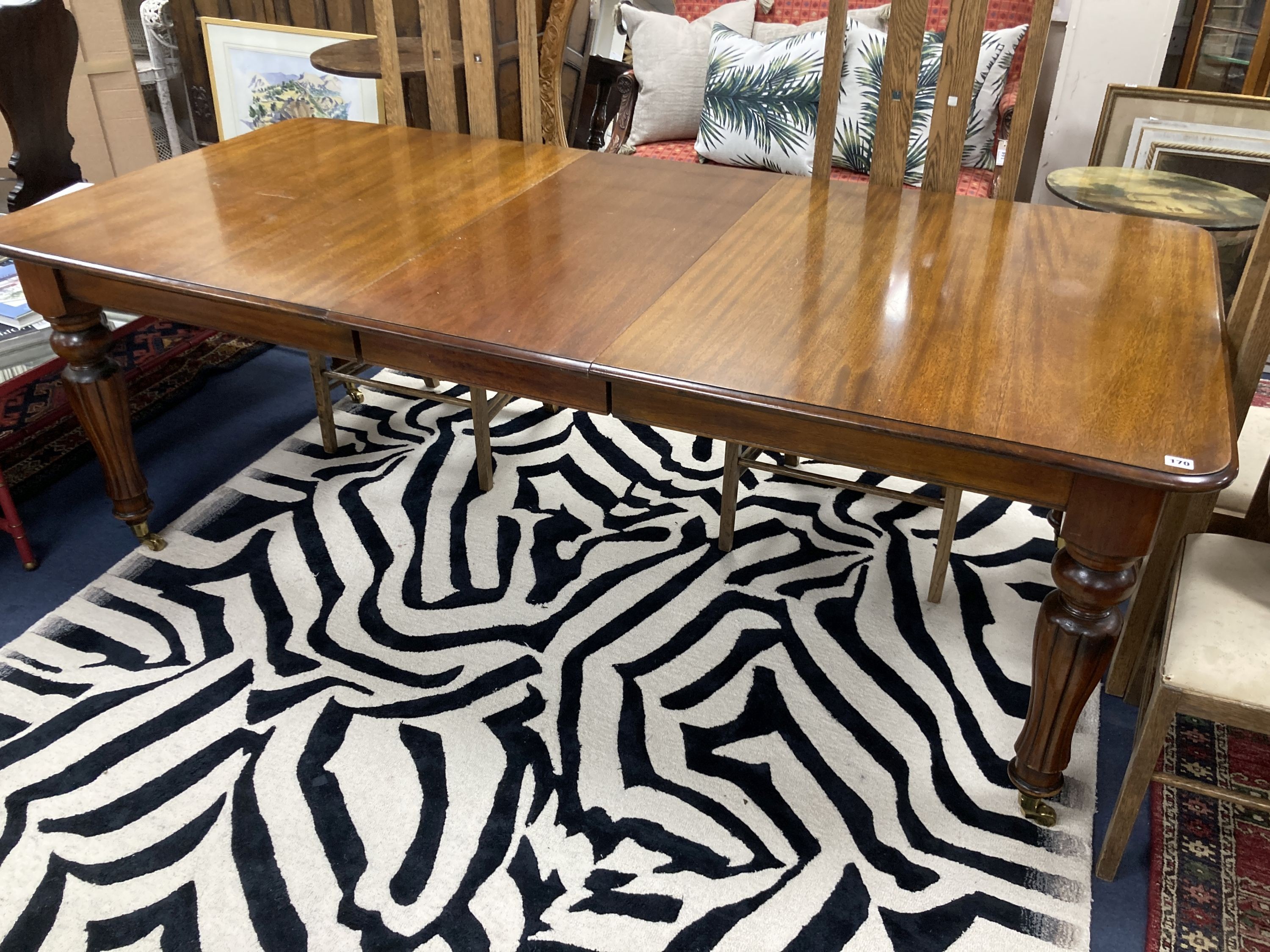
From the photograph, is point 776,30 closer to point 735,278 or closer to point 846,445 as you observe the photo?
point 735,278

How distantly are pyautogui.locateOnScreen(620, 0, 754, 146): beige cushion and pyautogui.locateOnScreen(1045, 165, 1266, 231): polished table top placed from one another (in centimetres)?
126

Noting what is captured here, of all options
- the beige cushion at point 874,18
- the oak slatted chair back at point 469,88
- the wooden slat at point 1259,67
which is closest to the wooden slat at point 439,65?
the oak slatted chair back at point 469,88

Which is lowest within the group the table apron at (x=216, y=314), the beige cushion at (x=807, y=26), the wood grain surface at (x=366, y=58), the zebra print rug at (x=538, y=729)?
the zebra print rug at (x=538, y=729)

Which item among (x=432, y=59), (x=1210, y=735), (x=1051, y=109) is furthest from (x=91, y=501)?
(x=1051, y=109)

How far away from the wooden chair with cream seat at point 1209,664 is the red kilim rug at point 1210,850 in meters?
0.10

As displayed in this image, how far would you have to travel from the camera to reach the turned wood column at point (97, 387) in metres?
1.92

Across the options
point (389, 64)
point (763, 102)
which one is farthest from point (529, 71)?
point (763, 102)

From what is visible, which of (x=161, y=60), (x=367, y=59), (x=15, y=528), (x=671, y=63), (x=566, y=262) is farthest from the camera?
(x=161, y=60)

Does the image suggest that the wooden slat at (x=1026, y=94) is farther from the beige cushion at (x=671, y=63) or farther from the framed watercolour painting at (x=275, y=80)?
the framed watercolour painting at (x=275, y=80)

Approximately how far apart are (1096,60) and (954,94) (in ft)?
6.20

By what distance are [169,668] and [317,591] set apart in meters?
0.34

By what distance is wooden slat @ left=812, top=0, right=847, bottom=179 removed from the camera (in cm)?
201

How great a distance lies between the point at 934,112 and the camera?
6.56ft

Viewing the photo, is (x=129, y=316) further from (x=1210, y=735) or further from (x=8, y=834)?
(x=1210, y=735)
